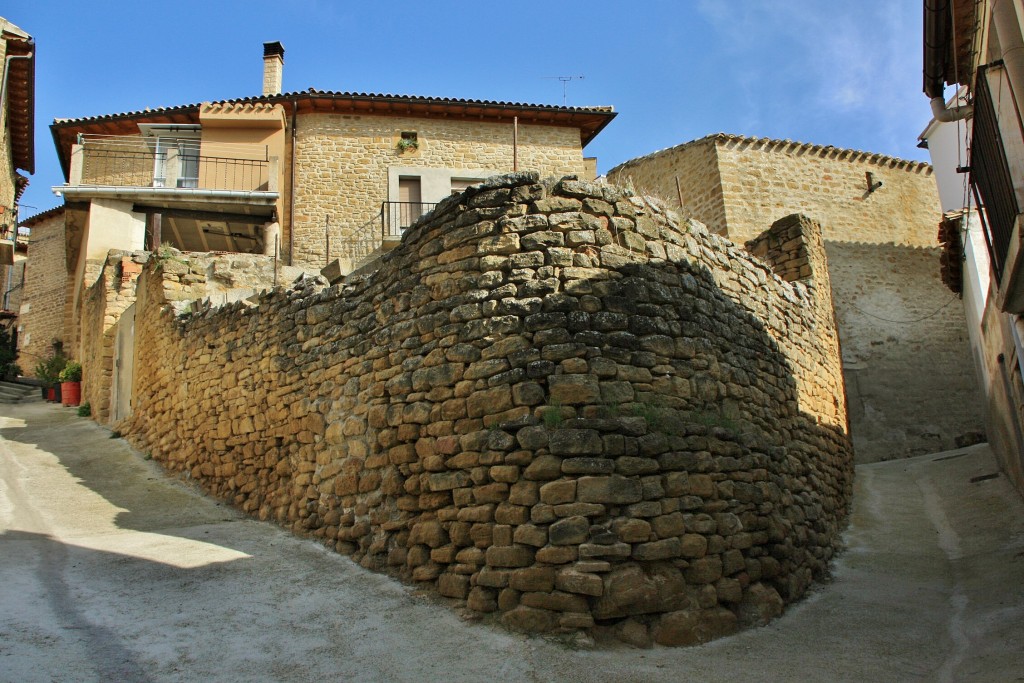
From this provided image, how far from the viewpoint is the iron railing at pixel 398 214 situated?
58.0 ft

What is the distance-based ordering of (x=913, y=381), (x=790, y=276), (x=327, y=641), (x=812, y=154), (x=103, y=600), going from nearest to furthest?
(x=327, y=641)
(x=103, y=600)
(x=790, y=276)
(x=913, y=381)
(x=812, y=154)

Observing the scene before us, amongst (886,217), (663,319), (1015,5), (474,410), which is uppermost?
(886,217)

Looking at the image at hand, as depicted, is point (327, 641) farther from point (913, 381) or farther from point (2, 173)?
point (2, 173)

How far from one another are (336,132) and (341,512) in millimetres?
13959

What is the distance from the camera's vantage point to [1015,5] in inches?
211

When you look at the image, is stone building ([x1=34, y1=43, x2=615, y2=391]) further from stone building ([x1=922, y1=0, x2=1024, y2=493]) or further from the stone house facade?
stone building ([x1=922, y1=0, x2=1024, y2=493])

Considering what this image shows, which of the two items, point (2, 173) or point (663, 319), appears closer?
point (663, 319)

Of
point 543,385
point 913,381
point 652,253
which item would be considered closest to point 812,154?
point 913,381

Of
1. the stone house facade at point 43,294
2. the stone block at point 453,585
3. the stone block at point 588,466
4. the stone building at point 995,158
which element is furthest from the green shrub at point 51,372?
the stone building at point 995,158

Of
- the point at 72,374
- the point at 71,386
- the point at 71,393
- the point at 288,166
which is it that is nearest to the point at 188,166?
the point at 288,166

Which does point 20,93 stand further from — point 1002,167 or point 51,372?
point 1002,167

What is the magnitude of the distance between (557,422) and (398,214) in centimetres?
1361

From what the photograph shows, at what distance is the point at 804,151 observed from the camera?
54.8ft

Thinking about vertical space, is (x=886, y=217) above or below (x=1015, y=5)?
above
